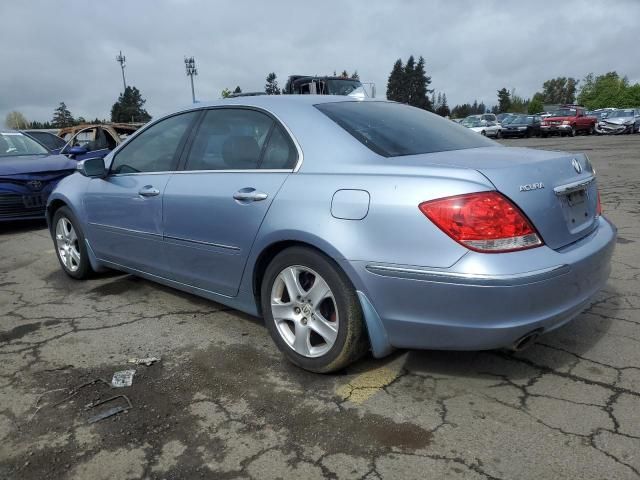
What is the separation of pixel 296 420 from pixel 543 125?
33.4m

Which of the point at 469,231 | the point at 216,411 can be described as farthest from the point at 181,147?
the point at 469,231

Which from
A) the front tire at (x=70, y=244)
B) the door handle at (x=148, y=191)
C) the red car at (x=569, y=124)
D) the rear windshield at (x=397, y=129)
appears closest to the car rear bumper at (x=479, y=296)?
the rear windshield at (x=397, y=129)

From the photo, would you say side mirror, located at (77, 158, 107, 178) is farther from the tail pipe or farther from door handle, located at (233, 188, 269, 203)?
the tail pipe

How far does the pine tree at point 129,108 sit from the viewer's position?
69.0 m

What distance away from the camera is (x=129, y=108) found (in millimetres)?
69562

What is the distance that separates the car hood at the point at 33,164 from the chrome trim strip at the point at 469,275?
678 centimetres

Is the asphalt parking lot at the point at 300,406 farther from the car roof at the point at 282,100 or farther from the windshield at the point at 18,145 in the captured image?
the windshield at the point at 18,145

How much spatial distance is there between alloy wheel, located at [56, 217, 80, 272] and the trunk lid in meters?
3.42

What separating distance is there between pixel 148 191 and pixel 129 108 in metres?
71.6

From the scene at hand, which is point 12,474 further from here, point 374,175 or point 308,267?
point 374,175

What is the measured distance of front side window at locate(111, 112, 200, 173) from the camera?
3.85m

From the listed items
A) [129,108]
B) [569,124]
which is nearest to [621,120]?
[569,124]

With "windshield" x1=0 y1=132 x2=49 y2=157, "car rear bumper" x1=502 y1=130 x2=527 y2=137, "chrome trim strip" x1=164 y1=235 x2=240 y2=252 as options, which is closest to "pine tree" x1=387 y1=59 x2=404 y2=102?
"car rear bumper" x1=502 y1=130 x2=527 y2=137

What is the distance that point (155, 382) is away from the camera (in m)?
2.99
